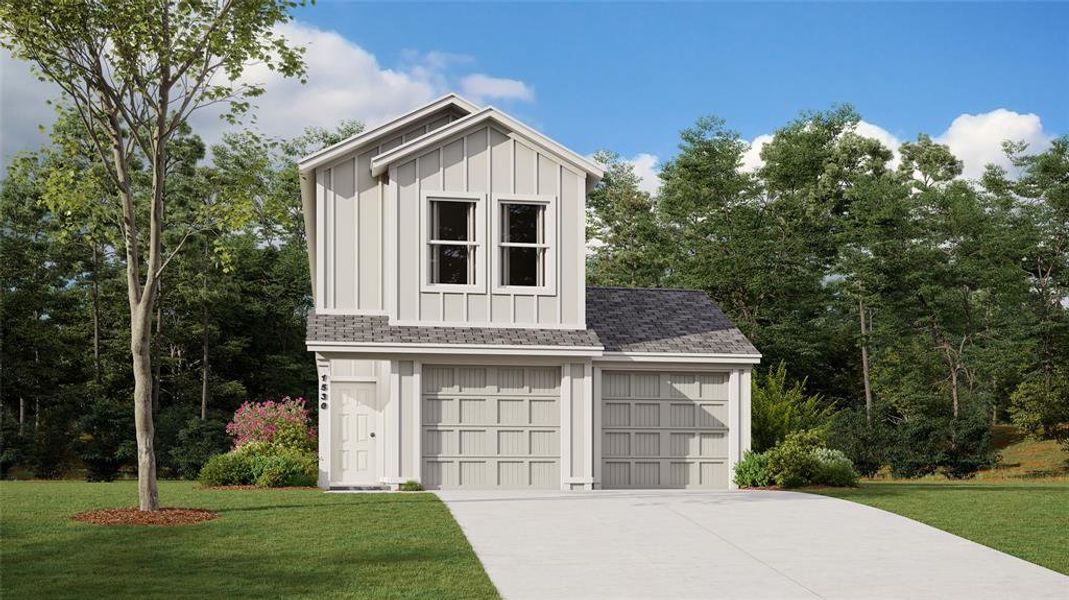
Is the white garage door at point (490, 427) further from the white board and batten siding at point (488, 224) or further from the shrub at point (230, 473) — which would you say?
the shrub at point (230, 473)

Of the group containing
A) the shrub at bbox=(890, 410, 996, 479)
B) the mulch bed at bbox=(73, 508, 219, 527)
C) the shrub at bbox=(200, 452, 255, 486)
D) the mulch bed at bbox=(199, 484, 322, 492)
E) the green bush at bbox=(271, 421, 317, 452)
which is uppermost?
the green bush at bbox=(271, 421, 317, 452)

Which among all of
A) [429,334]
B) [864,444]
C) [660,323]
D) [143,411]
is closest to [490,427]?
[429,334]

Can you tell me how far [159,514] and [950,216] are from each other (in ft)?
117

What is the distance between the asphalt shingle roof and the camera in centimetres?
2009

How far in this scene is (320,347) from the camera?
63.9ft

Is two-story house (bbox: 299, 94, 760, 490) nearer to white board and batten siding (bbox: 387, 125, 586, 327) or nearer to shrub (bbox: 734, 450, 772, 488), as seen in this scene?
white board and batten siding (bbox: 387, 125, 586, 327)

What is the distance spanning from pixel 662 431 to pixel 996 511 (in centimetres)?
675

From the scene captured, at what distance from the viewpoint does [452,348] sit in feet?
65.2

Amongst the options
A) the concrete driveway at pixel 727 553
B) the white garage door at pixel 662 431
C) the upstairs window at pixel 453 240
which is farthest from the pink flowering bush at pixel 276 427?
the white garage door at pixel 662 431

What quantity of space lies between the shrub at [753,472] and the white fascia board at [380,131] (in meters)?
9.00

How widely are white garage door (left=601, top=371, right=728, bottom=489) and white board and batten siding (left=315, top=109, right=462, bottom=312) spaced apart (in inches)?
A: 200

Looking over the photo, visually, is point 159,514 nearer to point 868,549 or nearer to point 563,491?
point 563,491

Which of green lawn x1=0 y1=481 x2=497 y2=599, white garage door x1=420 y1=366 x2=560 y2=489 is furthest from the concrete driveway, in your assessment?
white garage door x1=420 y1=366 x2=560 y2=489

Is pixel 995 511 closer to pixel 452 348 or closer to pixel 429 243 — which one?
pixel 452 348
